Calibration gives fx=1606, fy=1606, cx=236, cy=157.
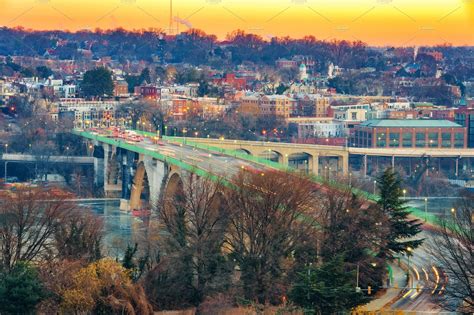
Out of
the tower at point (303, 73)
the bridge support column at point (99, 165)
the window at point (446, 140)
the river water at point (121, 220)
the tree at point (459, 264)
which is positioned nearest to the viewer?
the tree at point (459, 264)

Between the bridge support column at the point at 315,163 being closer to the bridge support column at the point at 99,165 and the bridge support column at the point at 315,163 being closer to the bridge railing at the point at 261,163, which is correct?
the bridge railing at the point at 261,163

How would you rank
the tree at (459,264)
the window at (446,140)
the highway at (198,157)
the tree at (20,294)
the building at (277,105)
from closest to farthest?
the tree at (20,294)
the tree at (459,264)
the highway at (198,157)
the window at (446,140)
the building at (277,105)

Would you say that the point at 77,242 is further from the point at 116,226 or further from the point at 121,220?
the point at 121,220

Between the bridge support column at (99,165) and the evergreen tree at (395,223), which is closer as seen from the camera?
the evergreen tree at (395,223)

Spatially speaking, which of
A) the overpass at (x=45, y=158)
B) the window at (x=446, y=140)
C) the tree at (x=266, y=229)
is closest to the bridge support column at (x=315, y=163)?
the window at (x=446, y=140)

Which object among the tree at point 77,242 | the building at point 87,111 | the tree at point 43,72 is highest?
the tree at point 43,72

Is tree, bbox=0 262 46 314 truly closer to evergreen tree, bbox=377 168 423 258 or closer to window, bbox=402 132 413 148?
evergreen tree, bbox=377 168 423 258

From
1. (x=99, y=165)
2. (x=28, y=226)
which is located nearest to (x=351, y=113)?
(x=99, y=165)

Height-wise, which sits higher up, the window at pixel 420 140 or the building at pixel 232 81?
the building at pixel 232 81
